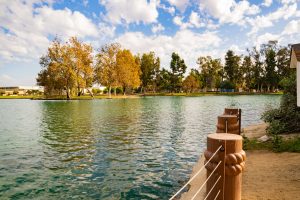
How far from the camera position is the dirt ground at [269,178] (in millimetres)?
7104

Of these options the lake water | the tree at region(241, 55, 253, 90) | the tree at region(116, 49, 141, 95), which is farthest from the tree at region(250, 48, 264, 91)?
the lake water

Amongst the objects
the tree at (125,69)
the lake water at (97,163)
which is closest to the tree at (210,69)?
the tree at (125,69)

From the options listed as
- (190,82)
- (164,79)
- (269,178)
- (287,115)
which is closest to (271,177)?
(269,178)

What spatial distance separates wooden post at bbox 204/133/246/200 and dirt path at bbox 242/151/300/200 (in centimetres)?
334

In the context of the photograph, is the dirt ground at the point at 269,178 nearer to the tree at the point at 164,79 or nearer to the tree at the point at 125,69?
the tree at the point at 125,69

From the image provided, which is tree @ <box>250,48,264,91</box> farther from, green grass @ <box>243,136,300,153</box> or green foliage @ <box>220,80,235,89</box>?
green grass @ <box>243,136,300,153</box>

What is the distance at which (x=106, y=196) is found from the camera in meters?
8.76

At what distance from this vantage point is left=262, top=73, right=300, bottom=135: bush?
16031 millimetres

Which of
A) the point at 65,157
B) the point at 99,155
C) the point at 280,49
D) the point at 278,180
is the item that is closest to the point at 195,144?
the point at 99,155

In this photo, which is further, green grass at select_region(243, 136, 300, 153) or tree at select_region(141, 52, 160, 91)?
tree at select_region(141, 52, 160, 91)

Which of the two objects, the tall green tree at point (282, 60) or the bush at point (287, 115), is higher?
the tall green tree at point (282, 60)

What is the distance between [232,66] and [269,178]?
415ft

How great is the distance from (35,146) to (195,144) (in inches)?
365

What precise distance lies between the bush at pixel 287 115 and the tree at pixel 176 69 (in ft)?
352
